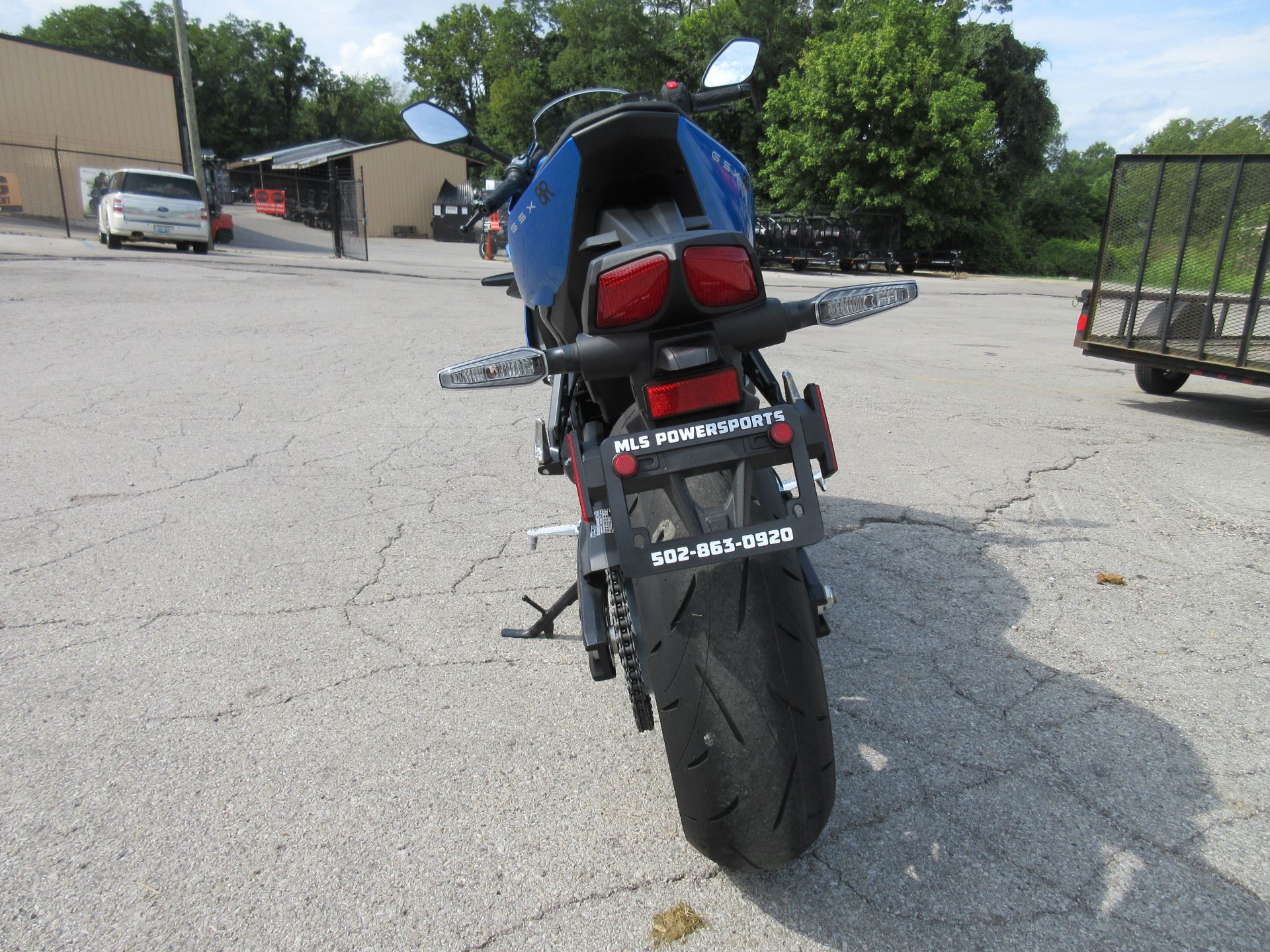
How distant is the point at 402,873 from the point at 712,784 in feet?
2.77

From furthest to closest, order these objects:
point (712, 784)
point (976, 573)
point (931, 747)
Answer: point (976, 573) < point (931, 747) < point (712, 784)

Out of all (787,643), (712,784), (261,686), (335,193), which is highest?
(335,193)

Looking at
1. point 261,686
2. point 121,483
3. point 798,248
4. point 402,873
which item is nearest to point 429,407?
point 121,483

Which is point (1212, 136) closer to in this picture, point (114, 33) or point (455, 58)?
point (455, 58)

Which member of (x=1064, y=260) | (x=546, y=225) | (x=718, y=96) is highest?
(x=718, y=96)

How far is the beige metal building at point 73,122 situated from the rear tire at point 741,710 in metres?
32.1

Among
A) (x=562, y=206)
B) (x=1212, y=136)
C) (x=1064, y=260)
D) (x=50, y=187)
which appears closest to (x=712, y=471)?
(x=562, y=206)

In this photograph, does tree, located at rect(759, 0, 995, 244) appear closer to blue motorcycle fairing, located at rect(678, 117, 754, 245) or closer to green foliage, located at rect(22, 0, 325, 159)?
blue motorcycle fairing, located at rect(678, 117, 754, 245)

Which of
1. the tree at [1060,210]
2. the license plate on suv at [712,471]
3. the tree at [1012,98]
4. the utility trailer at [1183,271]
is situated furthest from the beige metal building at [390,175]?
the license plate on suv at [712,471]

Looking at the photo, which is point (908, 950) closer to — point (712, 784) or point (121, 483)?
point (712, 784)

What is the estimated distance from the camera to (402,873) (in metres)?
2.09

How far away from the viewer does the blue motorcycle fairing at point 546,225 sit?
2.33 metres

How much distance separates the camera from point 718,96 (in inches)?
130

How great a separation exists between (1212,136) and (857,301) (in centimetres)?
7220
